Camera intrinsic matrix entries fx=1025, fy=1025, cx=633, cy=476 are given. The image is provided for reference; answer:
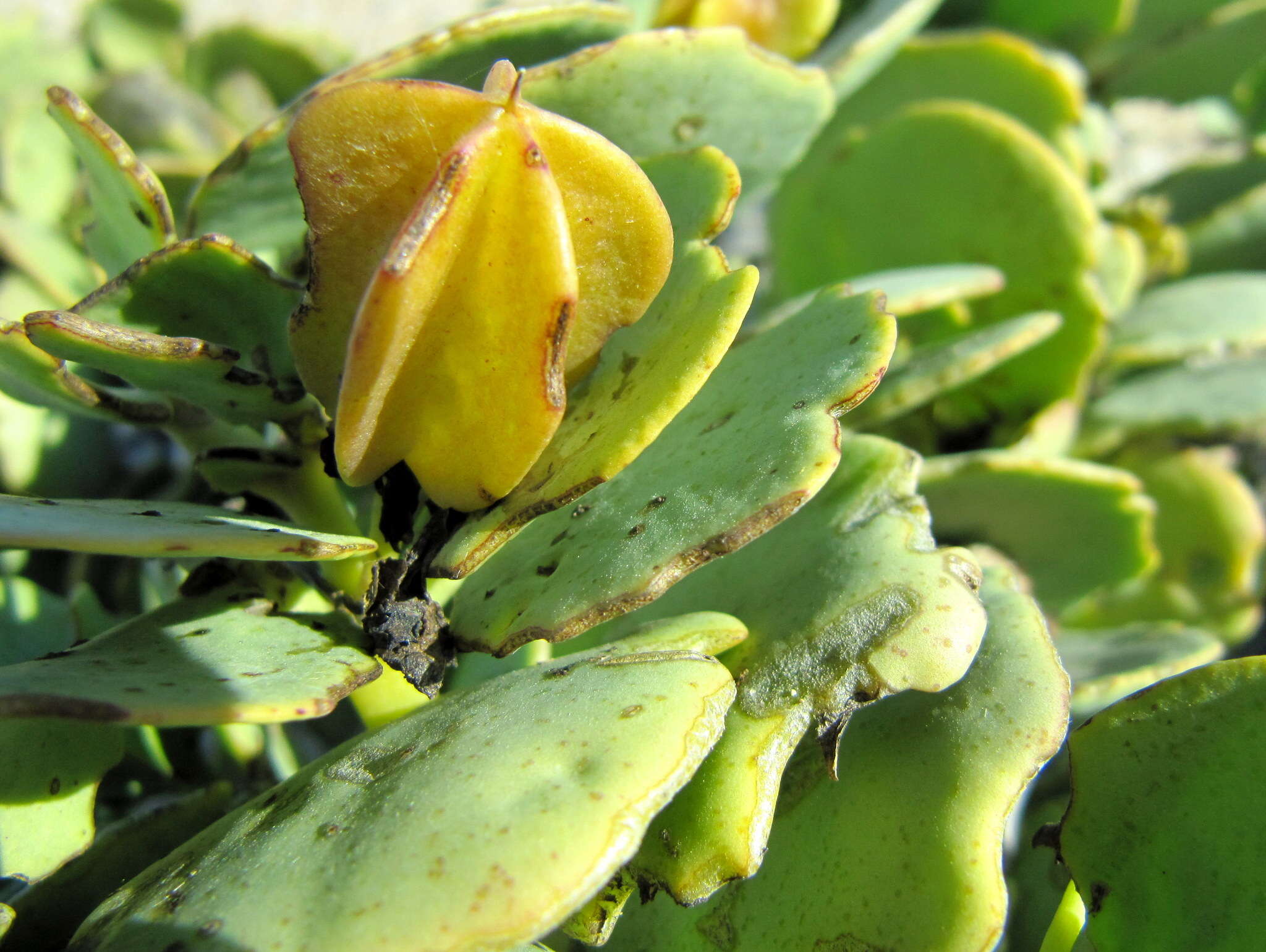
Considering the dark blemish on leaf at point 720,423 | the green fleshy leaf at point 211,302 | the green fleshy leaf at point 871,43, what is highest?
the green fleshy leaf at point 211,302

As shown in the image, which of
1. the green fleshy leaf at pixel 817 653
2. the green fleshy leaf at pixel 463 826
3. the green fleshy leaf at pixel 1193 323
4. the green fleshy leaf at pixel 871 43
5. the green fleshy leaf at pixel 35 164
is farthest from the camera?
the green fleshy leaf at pixel 35 164

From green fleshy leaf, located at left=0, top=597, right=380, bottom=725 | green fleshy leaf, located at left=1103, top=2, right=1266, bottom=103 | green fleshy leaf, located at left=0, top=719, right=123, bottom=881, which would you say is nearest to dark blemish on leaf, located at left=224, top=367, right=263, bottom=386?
green fleshy leaf, located at left=0, top=597, right=380, bottom=725

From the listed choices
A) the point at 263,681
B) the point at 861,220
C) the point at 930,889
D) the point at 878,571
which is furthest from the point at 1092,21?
the point at 263,681

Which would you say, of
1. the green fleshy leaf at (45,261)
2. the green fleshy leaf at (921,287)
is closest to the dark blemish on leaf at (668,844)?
the green fleshy leaf at (921,287)

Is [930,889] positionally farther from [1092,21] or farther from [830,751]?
[1092,21]

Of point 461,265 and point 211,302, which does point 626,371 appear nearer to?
point 461,265

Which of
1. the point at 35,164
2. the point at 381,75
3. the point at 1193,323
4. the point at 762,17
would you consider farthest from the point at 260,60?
the point at 1193,323

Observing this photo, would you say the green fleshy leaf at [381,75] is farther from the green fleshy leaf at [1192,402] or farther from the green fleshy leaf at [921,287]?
the green fleshy leaf at [1192,402]
